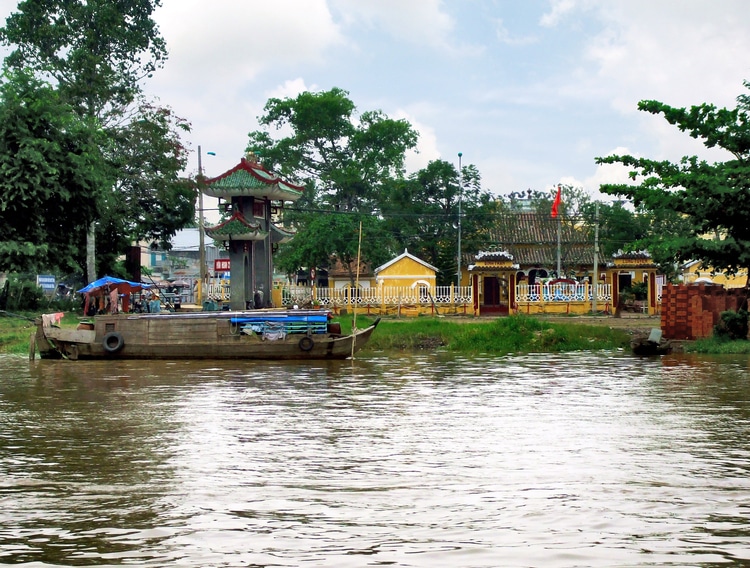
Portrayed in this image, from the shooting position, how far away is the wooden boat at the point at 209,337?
2464cm

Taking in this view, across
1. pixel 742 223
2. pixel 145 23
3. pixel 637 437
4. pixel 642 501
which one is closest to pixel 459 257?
pixel 145 23

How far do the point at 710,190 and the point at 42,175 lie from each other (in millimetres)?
22818

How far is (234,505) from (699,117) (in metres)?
20.5

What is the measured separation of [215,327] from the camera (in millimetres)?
24859

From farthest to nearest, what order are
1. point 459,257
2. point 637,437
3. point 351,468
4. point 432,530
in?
point 459,257 < point 637,437 < point 351,468 < point 432,530

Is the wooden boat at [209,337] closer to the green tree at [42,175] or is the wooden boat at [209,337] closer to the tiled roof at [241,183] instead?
the green tree at [42,175]

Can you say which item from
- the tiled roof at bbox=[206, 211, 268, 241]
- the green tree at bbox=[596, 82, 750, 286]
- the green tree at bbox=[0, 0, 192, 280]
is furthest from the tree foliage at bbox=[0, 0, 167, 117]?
the green tree at bbox=[596, 82, 750, 286]

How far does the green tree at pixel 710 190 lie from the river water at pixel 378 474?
7.40 meters

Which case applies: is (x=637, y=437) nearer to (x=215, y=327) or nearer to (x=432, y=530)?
(x=432, y=530)

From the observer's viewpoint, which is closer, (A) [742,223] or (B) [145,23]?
(A) [742,223]

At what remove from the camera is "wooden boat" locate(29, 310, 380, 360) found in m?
24.6

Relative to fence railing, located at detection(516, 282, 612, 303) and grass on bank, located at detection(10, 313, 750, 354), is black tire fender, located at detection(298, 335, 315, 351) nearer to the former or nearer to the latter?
grass on bank, located at detection(10, 313, 750, 354)

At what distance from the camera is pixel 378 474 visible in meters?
9.79

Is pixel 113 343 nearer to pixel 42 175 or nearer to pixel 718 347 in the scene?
pixel 42 175
